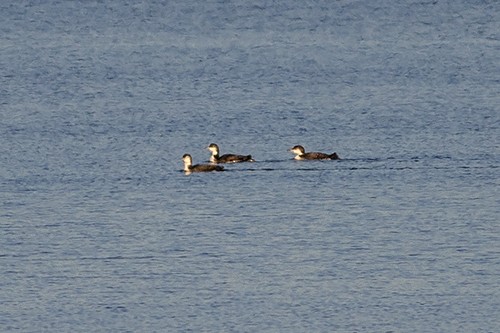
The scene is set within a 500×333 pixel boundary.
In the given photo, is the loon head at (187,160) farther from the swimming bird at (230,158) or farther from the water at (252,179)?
the swimming bird at (230,158)

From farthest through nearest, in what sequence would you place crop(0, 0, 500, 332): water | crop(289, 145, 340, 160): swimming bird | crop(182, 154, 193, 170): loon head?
crop(289, 145, 340, 160): swimming bird < crop(182, 154, 193, 170): loon head < crop(0, 0, 500, 332): water

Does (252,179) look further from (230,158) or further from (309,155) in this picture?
(309,155)

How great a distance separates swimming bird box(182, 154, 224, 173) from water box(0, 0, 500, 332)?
186 mm

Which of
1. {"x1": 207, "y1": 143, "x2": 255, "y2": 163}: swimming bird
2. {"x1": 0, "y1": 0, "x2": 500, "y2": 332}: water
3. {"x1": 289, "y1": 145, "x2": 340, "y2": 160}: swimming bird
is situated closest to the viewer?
{"x1": 0, "y1": 0, "x2": 500, "y2": 332}: water

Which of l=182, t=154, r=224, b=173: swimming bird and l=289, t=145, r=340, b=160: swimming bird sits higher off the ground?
l=289, t=145, r=340, b=160: swimming bird

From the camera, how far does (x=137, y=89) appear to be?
148 ft

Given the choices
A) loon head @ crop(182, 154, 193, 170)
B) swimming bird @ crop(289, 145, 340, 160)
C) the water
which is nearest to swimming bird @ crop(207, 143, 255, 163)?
the water

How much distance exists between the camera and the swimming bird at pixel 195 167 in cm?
3403

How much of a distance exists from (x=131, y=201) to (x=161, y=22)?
29.9 metres

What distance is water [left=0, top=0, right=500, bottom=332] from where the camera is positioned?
24094mm

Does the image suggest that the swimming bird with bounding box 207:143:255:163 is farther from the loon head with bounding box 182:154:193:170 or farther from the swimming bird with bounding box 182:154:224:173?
the loon head with bounding box 182:154:193:170

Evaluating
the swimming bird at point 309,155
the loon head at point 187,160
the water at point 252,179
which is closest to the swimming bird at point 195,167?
the loon head at point 187,160

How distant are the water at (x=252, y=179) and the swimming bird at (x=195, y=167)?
19 cm

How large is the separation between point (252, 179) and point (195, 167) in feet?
4.87
